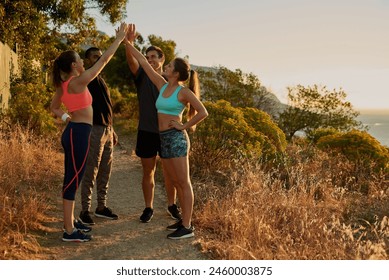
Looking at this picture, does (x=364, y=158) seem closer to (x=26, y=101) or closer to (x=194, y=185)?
(x=194, y=185)

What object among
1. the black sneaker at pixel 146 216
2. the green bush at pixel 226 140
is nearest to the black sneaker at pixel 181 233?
the black sneaker at pixel 146 216

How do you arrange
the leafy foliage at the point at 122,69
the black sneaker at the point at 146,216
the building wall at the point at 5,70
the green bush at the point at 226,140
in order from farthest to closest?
the leafy foliage at the point at 122,69
the building wall at the point at 5,70
the green bush at the point at 226,140
the black sneaker at the point at 146,216

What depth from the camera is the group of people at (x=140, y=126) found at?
4496mm

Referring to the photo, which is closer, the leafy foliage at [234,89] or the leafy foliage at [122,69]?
the leafy foliage at [234,89]

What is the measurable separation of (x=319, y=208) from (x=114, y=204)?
2.78 metres

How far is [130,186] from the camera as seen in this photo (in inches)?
303

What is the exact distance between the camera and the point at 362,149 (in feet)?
30.3

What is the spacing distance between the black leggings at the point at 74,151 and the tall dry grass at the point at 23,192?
679mm

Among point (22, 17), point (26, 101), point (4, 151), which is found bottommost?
point (4, 151)

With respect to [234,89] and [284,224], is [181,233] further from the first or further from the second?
[234,89]

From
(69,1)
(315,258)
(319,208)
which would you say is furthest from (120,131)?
(315,258)

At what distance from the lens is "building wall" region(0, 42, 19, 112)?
1112 cm

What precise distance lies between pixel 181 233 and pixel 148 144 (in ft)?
3.57

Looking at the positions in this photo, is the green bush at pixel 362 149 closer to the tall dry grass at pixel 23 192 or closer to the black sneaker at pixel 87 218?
the tall dry grass at pixel 23 192
